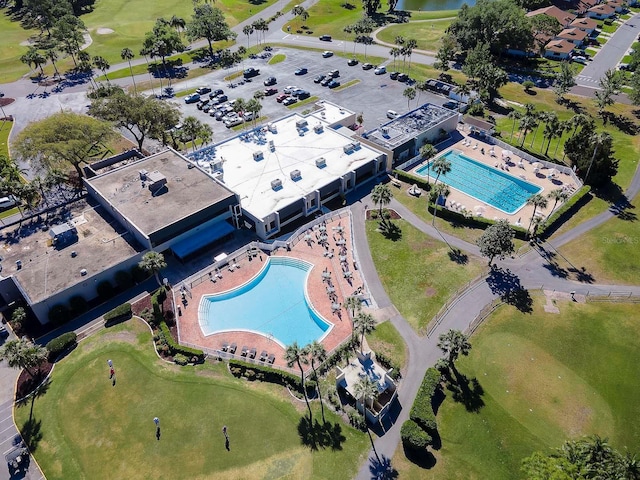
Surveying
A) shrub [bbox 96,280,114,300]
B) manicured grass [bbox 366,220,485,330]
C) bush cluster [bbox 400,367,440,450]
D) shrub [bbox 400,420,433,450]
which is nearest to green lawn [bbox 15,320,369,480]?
shrub [bbox 400,420,433,450]

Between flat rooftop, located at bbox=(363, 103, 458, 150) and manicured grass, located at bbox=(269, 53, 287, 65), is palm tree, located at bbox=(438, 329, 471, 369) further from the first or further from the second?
manicured grass, located at bbox=(269, 53, 287, 65)

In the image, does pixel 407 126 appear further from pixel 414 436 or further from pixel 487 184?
pixel 414 436

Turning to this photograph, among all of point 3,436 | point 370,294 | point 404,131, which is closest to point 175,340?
point 3,436

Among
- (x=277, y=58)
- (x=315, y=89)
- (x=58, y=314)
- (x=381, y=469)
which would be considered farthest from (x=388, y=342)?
(x=277, y=58)

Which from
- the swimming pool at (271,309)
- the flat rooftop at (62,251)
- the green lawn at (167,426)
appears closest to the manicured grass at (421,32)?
the swimming pool at (271,309)

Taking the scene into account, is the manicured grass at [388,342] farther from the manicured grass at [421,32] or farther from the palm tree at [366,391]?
the manicured grass at [421,32]
